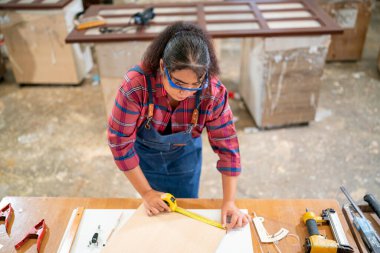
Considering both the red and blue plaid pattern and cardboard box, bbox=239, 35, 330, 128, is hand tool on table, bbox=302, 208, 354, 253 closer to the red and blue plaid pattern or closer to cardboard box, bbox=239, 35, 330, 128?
the red and blue plaid pattern

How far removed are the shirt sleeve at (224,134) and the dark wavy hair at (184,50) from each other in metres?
0.14

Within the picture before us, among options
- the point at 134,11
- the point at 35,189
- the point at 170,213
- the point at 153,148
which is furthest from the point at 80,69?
the point at 170,213

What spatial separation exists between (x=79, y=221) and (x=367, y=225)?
101 centimetres

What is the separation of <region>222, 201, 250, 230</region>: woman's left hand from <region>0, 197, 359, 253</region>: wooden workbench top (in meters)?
0.04

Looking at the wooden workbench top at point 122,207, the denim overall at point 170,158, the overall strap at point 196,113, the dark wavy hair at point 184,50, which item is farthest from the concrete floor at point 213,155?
the dark wavy hair at point 184,50

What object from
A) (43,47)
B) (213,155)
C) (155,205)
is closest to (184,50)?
(155,205)

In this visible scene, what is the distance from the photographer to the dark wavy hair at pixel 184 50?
1029 millimetres

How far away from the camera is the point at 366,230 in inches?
46.3

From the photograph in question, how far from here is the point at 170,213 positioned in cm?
126

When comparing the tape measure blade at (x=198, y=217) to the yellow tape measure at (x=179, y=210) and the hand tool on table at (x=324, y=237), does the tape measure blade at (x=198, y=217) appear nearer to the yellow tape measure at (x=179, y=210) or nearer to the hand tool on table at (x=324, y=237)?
the yellow tape measure at (x=179, y=210)

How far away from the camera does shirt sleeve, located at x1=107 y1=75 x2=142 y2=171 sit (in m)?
1.18

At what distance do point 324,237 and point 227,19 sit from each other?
1819mm

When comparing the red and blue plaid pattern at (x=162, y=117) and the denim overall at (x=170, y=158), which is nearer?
the red and blue plaid pattern at (x=162, y=117)

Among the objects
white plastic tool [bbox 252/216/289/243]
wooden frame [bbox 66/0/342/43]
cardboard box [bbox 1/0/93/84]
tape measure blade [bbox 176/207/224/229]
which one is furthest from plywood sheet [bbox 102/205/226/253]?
cardboard box [bbox 1/0/93/84]
